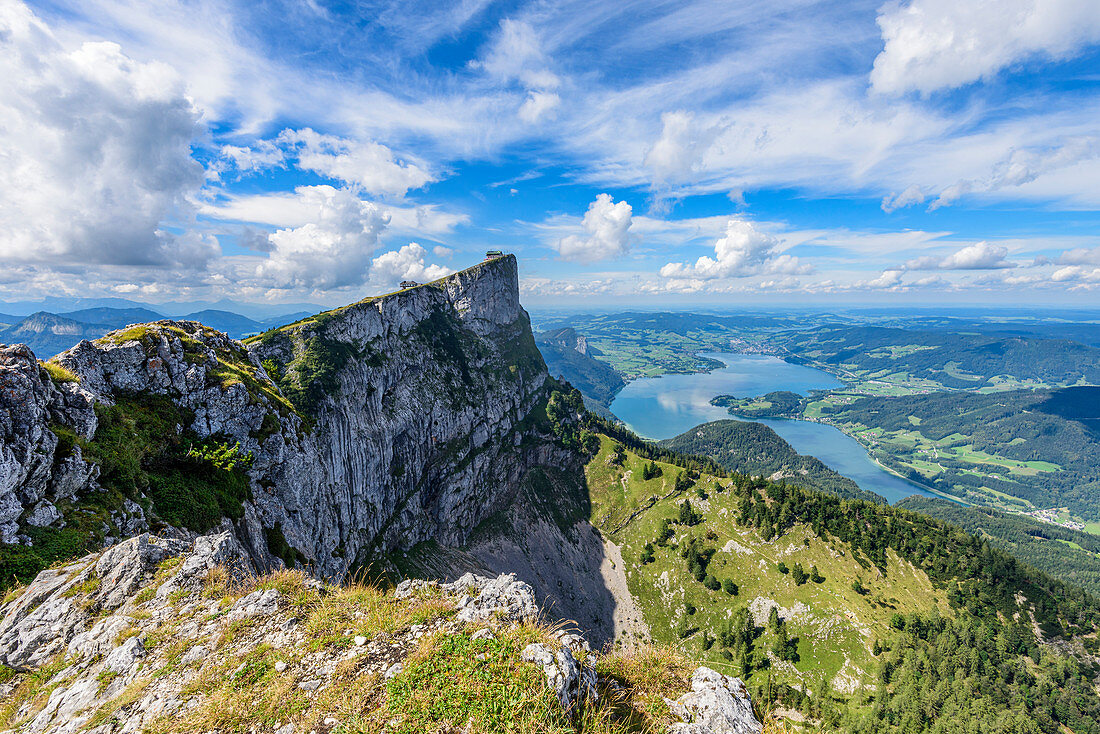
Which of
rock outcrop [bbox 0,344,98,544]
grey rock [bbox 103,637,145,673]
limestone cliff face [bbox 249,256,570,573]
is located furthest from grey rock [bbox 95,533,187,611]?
limestone cliff face [bbox 249,256,570,573]

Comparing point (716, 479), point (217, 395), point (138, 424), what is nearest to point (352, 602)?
point (138, 424)

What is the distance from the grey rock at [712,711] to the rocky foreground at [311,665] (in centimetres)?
5

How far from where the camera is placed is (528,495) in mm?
139125

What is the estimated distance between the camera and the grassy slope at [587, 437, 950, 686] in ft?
302

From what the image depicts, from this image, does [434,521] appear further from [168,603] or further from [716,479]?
[168,603]

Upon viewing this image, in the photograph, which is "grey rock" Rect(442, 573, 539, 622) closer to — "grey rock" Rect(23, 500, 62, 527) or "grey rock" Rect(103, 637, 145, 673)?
"grey rock" Rect(103, 637, 145, 673)

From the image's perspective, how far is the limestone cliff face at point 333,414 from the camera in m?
22.7

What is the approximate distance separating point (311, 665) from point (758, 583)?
13021 centimetres

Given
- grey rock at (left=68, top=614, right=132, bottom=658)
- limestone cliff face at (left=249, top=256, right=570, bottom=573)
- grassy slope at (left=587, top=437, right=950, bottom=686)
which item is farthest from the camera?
grassy slope at (left=587, top=437, right=950, bottom=686)

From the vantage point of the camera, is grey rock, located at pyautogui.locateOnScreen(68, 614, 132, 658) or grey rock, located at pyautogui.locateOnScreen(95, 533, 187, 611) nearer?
grey rock, located at pyautogui.locateOnScreen(68, 614, 132, 658)

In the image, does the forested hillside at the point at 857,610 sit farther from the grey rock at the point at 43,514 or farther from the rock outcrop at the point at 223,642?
the grey rock at the point at 43,514

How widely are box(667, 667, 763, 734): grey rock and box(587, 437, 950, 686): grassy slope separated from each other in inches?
3414

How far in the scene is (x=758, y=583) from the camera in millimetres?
109312

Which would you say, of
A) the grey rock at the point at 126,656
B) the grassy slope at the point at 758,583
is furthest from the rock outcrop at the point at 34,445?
the grassy slope at the point at 758,583
